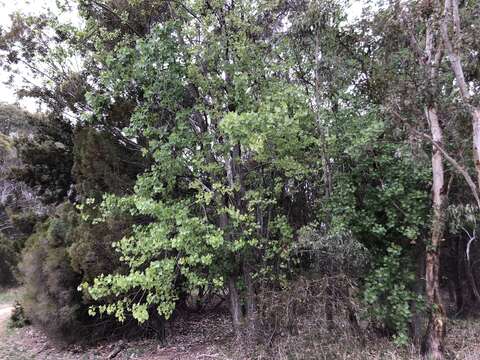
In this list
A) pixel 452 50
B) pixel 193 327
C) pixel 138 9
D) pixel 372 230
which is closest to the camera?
pixel 452 50

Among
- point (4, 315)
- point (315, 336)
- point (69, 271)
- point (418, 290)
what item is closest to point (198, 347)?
point (315, 336)

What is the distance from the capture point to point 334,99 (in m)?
6.12

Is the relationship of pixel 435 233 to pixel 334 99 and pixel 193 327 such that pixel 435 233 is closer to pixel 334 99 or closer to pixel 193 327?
pixel 334 99

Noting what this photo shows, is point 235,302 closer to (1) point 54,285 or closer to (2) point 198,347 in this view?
(2) point 198,347

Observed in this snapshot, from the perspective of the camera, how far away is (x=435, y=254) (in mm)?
5152

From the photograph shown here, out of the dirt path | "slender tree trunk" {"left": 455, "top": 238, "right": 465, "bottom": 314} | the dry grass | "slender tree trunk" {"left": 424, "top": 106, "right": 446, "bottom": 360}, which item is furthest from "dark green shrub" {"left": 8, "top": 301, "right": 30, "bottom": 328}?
"slender tree trunk" {"left": 455, "top": 238, "right": 465, "bottom": 314}

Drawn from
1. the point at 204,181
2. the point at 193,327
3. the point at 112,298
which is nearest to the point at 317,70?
the point at 204,181

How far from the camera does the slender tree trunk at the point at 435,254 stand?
4.93 meters

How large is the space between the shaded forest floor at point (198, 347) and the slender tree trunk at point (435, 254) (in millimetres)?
306

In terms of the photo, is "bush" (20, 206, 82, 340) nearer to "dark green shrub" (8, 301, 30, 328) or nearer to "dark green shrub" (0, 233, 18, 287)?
"dark green shrub" (8, 301, 30, 328)

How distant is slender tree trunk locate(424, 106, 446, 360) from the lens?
4926mm

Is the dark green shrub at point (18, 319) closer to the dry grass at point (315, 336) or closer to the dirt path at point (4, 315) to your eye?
the dirt path at point (4, 315)

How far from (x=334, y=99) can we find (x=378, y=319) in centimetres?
365

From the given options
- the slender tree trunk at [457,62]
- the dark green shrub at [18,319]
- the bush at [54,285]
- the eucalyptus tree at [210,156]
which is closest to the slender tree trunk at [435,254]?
the slender tree trunk at [457,62]
